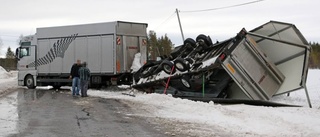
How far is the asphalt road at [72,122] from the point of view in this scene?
806 centimetres

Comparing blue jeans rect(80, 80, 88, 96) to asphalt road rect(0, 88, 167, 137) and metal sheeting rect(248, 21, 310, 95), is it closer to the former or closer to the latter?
asphalt road rect(0, 88, 167, 137)

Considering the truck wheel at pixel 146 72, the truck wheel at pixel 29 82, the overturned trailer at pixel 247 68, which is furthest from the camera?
the truck wheel at pixel 29 82

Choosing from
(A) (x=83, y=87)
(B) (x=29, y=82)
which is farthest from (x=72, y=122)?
(B) (x=29, y=82)

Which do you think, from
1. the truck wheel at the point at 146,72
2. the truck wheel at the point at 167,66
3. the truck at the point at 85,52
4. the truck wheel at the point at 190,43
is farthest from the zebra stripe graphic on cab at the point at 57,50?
the truck wheel at the point at 167,66

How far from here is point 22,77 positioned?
2358 centimetres

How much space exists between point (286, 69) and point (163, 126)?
782 centimetres

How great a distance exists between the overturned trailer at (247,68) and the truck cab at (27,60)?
31.6 ft

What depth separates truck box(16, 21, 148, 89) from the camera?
66.9 ft

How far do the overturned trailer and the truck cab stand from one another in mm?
9631

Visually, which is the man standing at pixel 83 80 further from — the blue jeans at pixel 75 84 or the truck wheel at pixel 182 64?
the truck wheel at pixel 182 64

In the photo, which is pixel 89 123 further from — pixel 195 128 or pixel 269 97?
pixel 269 97

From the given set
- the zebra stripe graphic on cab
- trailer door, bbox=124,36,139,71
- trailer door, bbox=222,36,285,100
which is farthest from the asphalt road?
the zebra stripe graphic on cab

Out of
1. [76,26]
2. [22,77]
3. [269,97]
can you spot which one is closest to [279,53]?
[269,97]

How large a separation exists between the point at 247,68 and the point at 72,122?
7.12 metres
